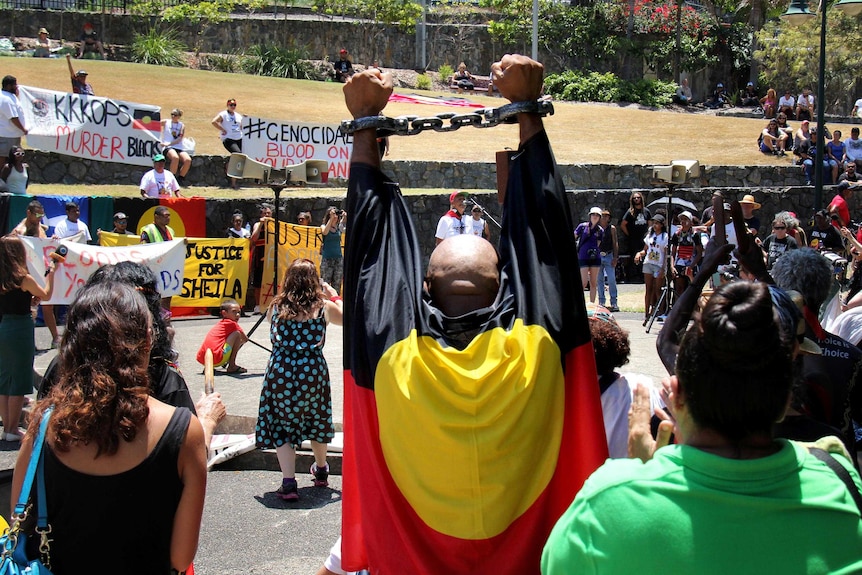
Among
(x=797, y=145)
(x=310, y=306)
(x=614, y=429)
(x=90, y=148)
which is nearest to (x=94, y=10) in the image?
(x=90, y=148)

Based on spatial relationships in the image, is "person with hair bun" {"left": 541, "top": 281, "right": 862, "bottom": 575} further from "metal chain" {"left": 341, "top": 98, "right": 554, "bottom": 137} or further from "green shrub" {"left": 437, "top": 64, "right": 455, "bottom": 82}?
"green shrub" {"left": 437, "top": 64, "right": 455, "bottom": 82}

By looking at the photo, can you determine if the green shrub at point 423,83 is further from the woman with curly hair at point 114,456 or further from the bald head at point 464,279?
the bald head at point 464,279

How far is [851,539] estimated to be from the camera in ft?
5.27

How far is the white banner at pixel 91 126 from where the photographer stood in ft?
56.4

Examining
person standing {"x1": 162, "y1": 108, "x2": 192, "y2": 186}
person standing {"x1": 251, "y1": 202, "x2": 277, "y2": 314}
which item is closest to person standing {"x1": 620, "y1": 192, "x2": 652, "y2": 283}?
person standing {"x1": 251, "y1": 202, "x2": 277, "y2": 314}

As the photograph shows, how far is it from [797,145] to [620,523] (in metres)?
27.8

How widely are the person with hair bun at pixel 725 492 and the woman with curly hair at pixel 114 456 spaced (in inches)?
45.0

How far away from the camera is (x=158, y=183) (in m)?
16.2

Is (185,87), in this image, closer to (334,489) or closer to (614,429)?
(334,489)

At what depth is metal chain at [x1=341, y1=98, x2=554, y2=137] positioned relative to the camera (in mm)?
2328

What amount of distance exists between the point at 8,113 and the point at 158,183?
2826 millimetres

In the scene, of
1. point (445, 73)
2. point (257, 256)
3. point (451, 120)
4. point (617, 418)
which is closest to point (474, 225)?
point (257, 256)

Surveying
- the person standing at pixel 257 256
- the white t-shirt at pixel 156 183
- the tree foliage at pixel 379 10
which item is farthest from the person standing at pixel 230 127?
the tree foliage at pixel 379 10

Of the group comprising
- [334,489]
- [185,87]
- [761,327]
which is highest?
[185,87]
